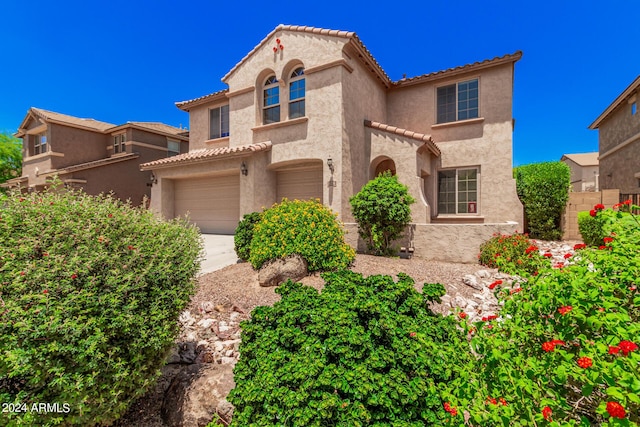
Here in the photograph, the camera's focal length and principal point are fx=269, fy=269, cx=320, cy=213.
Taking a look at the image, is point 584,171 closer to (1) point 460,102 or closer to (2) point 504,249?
(1) point 460,102

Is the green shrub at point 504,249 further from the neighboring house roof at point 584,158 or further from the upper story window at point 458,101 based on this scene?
the neighboring house roof at point 584,158

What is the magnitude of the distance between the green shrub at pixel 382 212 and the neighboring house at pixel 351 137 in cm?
79

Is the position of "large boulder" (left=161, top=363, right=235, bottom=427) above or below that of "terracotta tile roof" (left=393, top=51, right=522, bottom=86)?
below

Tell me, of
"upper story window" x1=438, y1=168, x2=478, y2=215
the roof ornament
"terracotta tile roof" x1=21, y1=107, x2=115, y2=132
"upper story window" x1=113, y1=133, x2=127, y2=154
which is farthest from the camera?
"upper story window" x1=113, y1=133, x2=127, y2=154

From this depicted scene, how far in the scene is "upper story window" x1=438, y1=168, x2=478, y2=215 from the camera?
1219 centimetres

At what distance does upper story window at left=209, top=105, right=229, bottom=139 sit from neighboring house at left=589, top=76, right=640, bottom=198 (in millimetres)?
20094

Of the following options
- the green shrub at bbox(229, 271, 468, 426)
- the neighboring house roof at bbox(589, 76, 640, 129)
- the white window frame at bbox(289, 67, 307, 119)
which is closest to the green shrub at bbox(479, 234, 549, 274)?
the green shrub at bbox(229, 271, 468, 426)

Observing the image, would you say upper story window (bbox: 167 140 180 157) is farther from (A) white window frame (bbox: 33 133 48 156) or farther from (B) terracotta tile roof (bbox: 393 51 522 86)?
(B) terracotta tile roof (bbox: 393 51 522 86)

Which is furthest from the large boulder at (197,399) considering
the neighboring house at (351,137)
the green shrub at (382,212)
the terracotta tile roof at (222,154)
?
the terracotta tile roof at (222,154)

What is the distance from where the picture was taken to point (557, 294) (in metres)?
1.96

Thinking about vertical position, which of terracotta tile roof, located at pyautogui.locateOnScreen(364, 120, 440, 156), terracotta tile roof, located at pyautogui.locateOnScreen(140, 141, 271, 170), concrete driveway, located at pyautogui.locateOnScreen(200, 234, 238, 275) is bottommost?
concrete driveway, located at pyautogui.locateOnScreen(200, 234, 238, 275)

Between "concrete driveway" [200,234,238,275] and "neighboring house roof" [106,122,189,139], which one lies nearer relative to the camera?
"concrete driveway" [200,234,238,275]

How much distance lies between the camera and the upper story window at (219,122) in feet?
49.1

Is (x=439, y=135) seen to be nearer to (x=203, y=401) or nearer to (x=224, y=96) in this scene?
(x=224, y=96)
